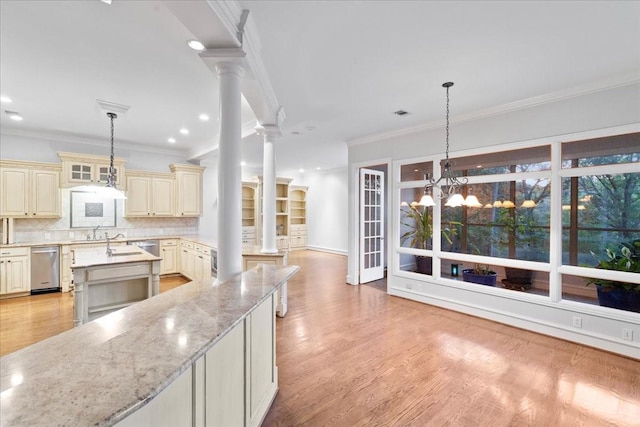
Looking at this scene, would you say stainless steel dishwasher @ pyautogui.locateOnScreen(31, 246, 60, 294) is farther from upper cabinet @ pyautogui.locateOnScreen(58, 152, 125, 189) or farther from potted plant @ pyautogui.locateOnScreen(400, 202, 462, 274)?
potted plant @ pyautogui.locateOnScreen(400, 202, 462, 274)

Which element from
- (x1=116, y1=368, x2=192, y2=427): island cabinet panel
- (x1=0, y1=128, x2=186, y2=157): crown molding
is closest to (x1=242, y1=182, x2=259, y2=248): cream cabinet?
(x1=0, y1=128, x2=186, y2=157): crown molding

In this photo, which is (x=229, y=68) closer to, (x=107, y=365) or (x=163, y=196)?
(x=107, y=365)

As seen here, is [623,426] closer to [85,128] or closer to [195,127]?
[195,127]

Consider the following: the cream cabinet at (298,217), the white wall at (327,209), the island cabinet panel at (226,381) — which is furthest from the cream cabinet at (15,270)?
the white wall at (327,209)

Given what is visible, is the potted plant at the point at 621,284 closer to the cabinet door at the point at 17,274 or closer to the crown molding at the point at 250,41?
the crown molding at the point at 250,41

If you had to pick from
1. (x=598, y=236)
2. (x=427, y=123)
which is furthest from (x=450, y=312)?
(x=427, y=123)

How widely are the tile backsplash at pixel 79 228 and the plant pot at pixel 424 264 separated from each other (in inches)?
210

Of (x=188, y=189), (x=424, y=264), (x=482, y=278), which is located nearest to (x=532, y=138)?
(x=482, y=278)

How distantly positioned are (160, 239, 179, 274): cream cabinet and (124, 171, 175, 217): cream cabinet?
64cm

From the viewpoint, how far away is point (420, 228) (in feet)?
17.0

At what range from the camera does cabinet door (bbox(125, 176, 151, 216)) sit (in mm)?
6152

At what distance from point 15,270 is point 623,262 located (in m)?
8.63

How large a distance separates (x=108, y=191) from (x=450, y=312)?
5.03 m

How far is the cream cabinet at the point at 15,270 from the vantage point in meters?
4.87
